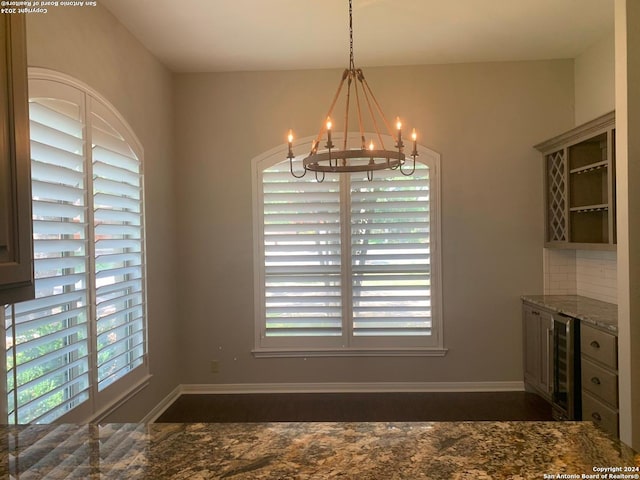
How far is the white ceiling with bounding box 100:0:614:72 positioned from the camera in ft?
10.7

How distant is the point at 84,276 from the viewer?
9.17 ft

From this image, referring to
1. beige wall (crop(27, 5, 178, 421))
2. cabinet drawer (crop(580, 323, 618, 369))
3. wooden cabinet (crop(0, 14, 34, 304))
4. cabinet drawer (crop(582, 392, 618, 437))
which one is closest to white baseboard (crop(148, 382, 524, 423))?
beige wall (crop(27, 5, 178, 421))

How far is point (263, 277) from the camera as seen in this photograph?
4.48 meters

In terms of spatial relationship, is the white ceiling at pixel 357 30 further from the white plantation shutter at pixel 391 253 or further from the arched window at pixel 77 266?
the white plantation shutter at pixel 391 253

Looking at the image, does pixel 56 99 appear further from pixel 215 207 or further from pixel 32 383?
pixel 215 207

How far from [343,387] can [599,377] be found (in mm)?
2227

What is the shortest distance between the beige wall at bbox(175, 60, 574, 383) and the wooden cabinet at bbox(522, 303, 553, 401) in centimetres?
17

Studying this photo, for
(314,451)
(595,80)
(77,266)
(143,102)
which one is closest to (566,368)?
(595,80)

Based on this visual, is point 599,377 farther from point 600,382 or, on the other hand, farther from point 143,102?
point 143,102

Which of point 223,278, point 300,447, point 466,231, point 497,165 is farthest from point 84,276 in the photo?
point 497,165

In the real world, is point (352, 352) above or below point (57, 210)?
below

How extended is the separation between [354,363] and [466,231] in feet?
5.49

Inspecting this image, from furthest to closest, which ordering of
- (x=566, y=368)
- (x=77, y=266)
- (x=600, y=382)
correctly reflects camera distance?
(x=566, y=368), (x=600, y=382), (x=77, y=266)

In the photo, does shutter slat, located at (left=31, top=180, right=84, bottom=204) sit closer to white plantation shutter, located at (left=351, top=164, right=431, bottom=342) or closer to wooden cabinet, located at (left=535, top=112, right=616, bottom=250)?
white plantation shutter, located at (left=351, top=164, right=431, bottom=342)
